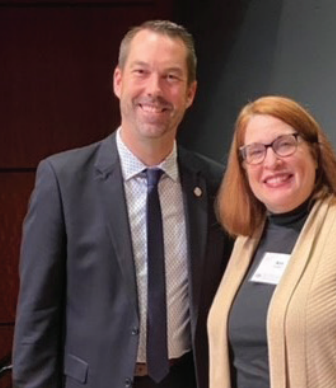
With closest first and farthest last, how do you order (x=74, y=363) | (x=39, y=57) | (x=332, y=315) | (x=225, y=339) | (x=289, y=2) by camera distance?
(x=332, y=315)
(x=225, y=339)
(x=74, y=363)
(x=289, y=2)
(x=39, y=57)

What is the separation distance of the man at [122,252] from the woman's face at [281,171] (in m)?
0.26

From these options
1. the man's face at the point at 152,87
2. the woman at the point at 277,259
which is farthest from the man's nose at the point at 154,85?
the woman at the point at 277,259

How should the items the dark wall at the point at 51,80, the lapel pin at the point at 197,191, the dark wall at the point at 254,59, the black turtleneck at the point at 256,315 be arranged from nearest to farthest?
the black turtleneck at the point at 256,315, the lapel pin at the point at 197,191, the dark wall at the point at 254,59, the dark wall at the point at 51,80

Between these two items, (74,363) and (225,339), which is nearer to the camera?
(225,339)

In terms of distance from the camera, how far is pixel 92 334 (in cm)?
205

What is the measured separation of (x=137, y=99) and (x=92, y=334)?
0.64 m

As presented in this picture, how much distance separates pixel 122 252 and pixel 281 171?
1.52 ft

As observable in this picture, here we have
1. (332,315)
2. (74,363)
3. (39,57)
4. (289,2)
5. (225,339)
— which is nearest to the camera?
(332,315)

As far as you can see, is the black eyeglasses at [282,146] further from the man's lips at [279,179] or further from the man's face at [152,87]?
the man's face at [152,87]

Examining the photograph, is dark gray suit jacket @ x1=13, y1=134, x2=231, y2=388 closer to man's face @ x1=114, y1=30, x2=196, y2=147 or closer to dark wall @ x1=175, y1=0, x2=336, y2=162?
man's face @ x1=114, y1=30, x2=196, y2=147

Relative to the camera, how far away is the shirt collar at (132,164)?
6.90ft

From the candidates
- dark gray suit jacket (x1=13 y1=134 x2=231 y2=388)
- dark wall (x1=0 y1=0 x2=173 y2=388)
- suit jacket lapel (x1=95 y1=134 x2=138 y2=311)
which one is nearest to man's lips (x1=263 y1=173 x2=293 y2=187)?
dark gray suit jacket (x1=13 y1=134 x2=231 y2=388)

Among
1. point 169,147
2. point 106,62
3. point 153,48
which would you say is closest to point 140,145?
point 169,147

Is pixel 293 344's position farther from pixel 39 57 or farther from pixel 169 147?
pixel 39 57
